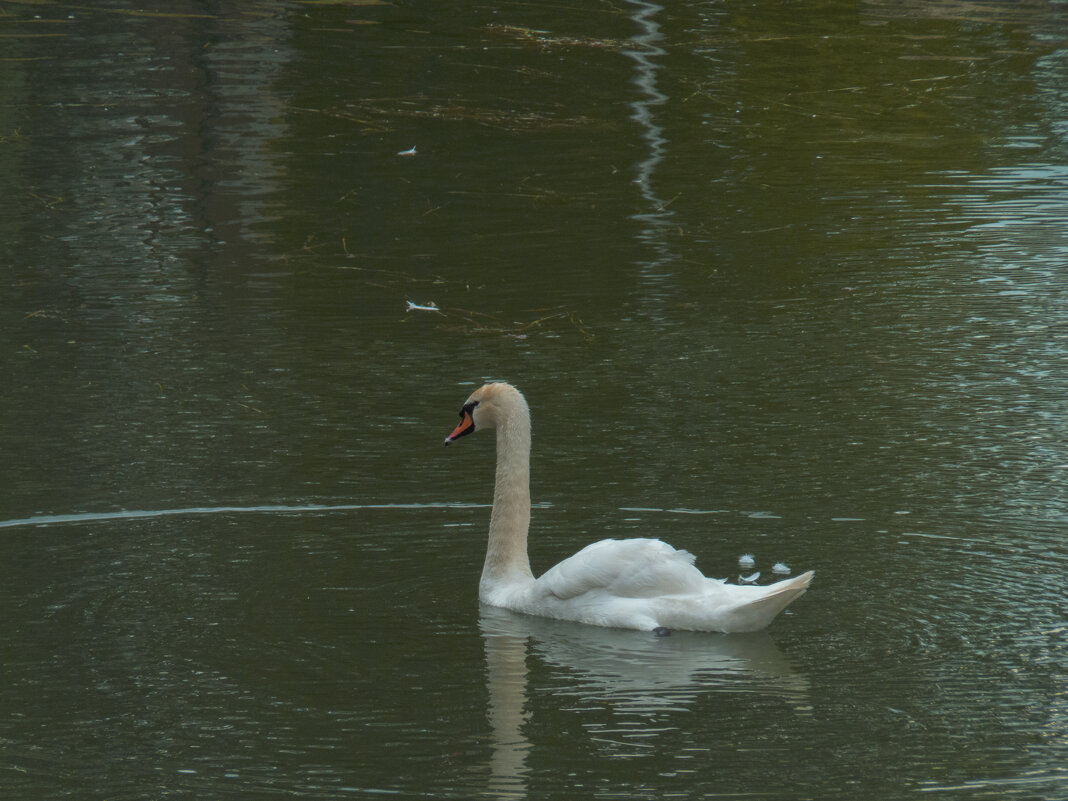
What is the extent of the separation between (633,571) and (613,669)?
0.48 meters

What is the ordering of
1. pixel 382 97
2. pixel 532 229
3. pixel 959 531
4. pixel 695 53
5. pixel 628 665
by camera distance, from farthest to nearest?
1. pixel 695 53
2. pixel 382 97
3. pixel 532 229
4. pixel 959 531
5. pixel 628 665

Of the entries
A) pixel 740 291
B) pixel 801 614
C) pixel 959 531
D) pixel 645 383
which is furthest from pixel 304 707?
pixel 740 291

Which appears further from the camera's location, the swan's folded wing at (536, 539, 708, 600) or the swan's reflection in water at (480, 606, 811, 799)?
the swan's folded wing at (536, 539, 708, 600)

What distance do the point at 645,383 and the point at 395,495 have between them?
7.41ft

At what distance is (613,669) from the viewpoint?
667 cm

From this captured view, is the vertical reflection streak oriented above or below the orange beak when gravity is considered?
below

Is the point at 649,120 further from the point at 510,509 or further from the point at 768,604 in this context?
the point at 768,604

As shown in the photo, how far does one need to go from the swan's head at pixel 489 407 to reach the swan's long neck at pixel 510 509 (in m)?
0.01

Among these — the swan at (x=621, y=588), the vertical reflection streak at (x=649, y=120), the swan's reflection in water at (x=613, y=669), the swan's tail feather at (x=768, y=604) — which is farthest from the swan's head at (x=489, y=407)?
the vertical reflection streak at (x=649, y=120)

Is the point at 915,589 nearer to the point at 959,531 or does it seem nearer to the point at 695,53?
the point at 959,531

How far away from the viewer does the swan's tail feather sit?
21.5 feet

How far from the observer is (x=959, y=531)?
306 inches

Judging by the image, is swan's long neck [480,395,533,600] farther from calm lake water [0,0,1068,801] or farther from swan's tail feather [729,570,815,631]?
swan's tail feather [729,570,815,631]

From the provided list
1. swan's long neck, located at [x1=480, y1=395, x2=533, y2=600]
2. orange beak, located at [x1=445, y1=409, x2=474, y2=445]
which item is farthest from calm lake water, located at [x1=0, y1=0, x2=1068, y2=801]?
orange beak, located at [x1=445, y1=409, x2=474, y2=445]
